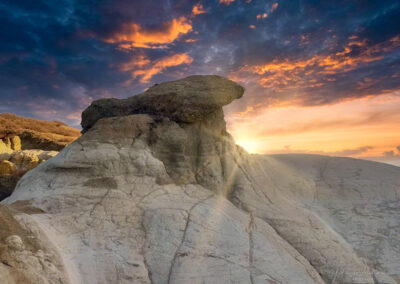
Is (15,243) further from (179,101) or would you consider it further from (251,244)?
(179,101)

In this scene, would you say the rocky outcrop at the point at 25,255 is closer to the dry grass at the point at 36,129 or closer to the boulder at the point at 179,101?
the boulder at the point at 179,101

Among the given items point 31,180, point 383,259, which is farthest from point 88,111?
point 383,259

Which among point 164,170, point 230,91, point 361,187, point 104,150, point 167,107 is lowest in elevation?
point 361,187

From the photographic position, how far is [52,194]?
14.2ft

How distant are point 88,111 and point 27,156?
12.6 metres

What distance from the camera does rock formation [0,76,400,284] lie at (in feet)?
11.1

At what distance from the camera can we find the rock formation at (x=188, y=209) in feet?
11.1

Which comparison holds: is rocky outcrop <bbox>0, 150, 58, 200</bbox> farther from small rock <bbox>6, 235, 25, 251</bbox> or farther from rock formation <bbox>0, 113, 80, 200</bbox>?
small rock <bbox>6, 235, 25, 251</bbox>

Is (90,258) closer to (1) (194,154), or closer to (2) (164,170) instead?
(2) (164,170)

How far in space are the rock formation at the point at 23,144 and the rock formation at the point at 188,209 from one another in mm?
10617

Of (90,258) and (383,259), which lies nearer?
(90,258)

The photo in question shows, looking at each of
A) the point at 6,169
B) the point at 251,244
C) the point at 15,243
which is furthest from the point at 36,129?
the point at 251,244

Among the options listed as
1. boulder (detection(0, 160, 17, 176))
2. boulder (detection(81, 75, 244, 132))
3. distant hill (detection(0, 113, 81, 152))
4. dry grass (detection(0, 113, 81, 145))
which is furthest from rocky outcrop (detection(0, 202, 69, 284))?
dry grass (detection(0, 113, 81, 145))

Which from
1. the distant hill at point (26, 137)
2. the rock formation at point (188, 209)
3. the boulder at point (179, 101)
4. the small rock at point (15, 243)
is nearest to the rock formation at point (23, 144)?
the distant hill at point (26, 137)
